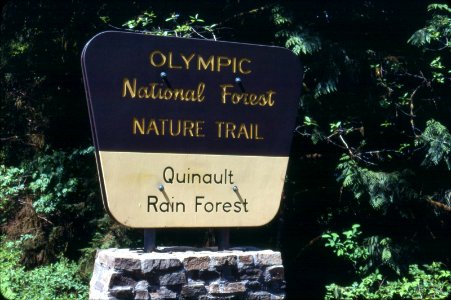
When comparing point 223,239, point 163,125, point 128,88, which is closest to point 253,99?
point 163,125

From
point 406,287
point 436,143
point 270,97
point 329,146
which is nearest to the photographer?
point 270,97

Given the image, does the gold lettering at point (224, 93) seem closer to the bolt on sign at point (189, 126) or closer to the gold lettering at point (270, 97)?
the bolt on sign at point (189, 126)

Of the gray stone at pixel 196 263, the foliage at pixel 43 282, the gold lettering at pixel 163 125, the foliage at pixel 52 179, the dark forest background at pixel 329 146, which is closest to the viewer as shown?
the gray stone at pixel 196 263

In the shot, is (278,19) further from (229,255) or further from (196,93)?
(229,255)

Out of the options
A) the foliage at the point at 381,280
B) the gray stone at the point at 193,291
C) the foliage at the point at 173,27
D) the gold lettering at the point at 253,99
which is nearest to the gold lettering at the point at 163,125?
the gold lettering at the point at 253,99

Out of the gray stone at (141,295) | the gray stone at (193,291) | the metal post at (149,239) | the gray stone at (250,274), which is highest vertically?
the metal post at (149,239)

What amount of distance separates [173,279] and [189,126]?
44.2 inches

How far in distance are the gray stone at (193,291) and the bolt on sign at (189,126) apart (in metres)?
0.44

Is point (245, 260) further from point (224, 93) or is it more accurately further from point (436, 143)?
point (436, 143)

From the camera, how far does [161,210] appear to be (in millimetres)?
4984

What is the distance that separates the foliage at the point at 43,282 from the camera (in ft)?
23.7

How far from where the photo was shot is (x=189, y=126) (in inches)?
202

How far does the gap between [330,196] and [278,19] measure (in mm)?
2018

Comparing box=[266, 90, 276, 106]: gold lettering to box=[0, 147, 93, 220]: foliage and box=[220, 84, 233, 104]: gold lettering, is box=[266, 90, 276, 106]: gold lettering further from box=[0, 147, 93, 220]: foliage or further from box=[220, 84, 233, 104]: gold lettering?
box=[0, 147, 93, 220]: foliage
